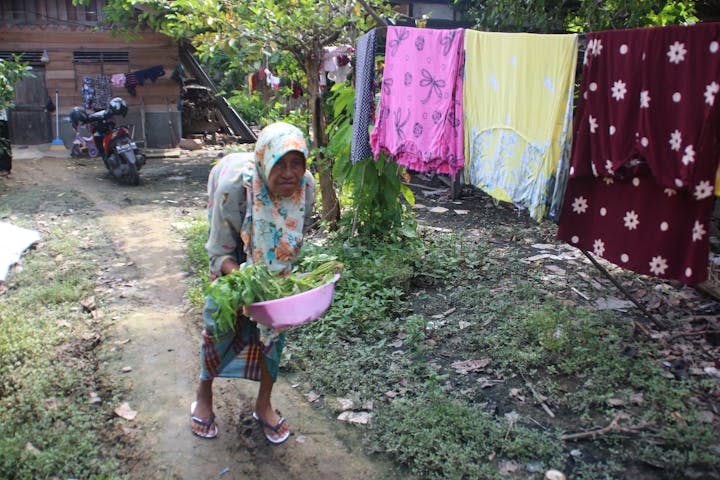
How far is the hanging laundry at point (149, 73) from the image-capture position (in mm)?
13039

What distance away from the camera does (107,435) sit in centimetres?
335

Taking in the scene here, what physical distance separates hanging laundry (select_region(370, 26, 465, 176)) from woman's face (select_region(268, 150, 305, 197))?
6.30 feet

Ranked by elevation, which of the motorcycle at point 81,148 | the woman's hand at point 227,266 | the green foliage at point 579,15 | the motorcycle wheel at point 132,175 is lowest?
the motorcycle wheel at point 132,175

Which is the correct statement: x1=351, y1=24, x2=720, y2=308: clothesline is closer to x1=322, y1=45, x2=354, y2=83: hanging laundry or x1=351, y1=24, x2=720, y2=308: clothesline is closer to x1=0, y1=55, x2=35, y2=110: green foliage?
x1=322, y1=45, x2=354, y2=83: hanging laundry

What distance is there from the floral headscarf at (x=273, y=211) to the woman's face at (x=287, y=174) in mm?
28

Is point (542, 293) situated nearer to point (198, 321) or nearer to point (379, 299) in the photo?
point (379, 299)

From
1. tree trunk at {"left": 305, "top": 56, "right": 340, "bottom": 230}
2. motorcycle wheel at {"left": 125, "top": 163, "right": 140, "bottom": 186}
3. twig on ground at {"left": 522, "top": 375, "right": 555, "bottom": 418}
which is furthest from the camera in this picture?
motorcycle wheel at {"left": 125, "top": 163, "right": 140, "bottom": 186}

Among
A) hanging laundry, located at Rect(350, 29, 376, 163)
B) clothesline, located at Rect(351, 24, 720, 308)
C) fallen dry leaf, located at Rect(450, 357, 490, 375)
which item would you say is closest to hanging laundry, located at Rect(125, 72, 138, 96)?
hanging laundry, located at Rect(350, 29, 376, 163)

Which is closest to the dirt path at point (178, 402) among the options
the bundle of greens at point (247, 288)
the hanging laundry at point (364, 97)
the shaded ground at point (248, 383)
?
the shaded ground at point (248, 383)

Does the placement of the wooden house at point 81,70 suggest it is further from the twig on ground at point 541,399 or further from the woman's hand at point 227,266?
the twig on ground at point 541,399

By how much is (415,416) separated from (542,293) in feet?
6.63

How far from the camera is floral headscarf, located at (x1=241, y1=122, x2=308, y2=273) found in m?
2.82

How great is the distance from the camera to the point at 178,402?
3703 millimetres

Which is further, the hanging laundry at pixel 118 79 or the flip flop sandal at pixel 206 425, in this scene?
the hanging laundry at pixel 118 79
